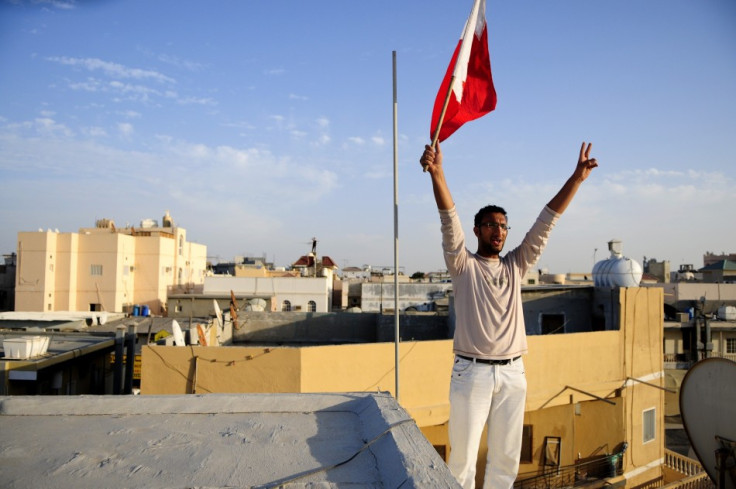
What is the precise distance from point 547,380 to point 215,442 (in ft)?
35.5

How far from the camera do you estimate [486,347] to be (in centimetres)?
329

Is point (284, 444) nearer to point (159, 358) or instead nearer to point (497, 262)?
point (497, 262)

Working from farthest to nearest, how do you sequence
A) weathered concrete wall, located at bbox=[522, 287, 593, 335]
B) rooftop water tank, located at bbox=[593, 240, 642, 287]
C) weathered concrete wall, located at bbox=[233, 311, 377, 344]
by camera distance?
weathered concrete wall, located at bbox=[233, 311, 377, 344], weathered concrete wall, located at bbox=[522, 287, 593, 335], rooftop water tank, located at bbox=[593, 240, 642, 287]

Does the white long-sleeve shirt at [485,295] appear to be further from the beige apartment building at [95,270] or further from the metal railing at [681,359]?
the beige apartment building at [95,270]

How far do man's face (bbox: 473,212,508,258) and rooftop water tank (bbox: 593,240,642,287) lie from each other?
1289 centimetres

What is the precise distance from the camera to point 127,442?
2.54 metres

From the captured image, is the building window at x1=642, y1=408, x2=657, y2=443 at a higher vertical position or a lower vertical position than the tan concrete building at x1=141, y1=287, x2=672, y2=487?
lower

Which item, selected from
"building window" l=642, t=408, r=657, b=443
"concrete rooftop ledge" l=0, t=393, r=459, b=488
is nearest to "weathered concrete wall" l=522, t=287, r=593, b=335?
"building window" l=642, t=408, r=657, b=443

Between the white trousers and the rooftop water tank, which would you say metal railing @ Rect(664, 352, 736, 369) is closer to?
the rooftop water tank

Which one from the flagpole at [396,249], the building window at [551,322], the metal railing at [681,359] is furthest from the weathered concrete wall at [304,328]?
the metal railing at [681,359]

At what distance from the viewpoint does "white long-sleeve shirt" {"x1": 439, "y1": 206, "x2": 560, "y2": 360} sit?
3291mm

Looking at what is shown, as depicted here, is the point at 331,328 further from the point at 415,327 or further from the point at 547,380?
the point at 547,380

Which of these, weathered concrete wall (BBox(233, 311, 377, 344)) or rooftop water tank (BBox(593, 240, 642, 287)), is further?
weathered concrete wall (BBox(233, 311, 377, 344))

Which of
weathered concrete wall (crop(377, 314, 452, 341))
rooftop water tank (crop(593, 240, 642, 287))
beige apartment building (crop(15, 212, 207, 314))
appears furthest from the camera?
beige apartment building (crop(15, 212, 207, 314))
